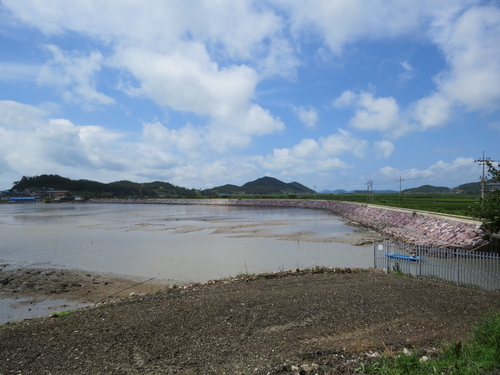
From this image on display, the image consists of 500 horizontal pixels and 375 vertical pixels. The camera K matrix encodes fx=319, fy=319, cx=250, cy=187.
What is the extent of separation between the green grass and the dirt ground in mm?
367

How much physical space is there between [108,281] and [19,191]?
743 ft

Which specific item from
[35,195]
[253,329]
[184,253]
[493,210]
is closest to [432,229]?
[493,210]

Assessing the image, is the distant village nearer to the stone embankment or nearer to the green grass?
the stone embankment

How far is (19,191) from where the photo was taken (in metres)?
197

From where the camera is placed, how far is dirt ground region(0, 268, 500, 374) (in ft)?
19.1

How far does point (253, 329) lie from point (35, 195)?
206 metres

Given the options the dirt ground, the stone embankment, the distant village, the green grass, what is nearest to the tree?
the stone embankment

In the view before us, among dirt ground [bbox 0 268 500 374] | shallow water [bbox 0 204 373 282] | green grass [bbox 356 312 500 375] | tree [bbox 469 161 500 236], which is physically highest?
tree [bbox 469 161 500 236]

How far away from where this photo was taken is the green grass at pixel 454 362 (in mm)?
4609

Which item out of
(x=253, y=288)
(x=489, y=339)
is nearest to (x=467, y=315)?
(x=489, y=339)

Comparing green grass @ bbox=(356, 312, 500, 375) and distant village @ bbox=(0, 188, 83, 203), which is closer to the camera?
green grass @ bbox=(356, 312, 500, 375)

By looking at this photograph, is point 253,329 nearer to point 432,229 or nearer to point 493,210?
point 493,210

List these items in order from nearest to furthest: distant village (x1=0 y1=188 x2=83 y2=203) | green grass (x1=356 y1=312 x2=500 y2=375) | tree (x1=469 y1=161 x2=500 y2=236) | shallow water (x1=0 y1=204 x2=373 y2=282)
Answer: green grass (x1=356 y1=312 x2=500 y2=375)
tree (x1=469 y1=161 x2=500 y2=236)
shallow water (x1=0 y1=204 x2=373 y2=282)
distant village (x1=0 y1=188 x2=83 y2=203)

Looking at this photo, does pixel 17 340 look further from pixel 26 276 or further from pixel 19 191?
pixel 19 191
